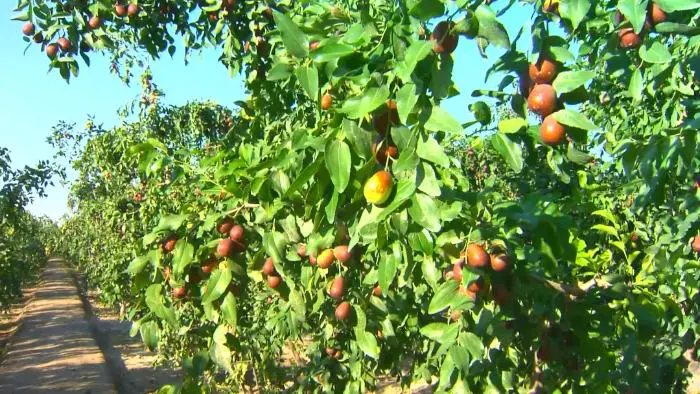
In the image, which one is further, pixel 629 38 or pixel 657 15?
pixel 629 38

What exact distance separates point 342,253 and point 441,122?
22.2 inches

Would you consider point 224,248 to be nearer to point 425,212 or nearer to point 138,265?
point 138,265

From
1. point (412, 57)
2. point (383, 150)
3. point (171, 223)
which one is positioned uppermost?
point (412, 57)

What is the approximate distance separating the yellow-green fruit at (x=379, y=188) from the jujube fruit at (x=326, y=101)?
0.47 meters

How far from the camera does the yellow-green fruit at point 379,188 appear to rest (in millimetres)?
1078

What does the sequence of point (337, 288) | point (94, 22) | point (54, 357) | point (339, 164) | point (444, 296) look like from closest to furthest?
point (339, 164)
point (444, 296)
point (337, 288)
point (94, 22)
point (54, 357)

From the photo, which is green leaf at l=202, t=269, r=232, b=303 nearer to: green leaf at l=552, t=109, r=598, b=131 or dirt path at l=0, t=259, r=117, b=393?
green leaf at l=552, t=109, r=598, b=131

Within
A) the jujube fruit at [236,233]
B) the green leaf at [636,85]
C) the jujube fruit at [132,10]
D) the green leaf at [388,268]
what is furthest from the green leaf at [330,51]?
the jujube fruit at [132,10]

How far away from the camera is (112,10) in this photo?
262cm

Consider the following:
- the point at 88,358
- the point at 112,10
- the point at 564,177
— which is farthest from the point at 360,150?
the point at 88,358

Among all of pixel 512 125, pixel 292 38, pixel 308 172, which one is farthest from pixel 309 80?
pixel 512 125

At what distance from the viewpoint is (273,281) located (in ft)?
5.21

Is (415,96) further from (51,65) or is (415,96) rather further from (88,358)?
(88,358)

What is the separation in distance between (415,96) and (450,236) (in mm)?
445
